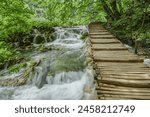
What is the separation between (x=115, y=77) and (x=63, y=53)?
19.0 ft

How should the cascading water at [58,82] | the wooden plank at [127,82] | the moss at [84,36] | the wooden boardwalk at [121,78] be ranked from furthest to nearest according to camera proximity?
the moss at [84,36] < the cascading water at [58,82] < the wooden plank at [127,82] < the wooden boardwalk at [121,78]

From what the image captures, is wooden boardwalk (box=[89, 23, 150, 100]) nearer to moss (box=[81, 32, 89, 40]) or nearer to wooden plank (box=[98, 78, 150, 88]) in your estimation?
wooden plank (box=[98, 78, 150, 88])

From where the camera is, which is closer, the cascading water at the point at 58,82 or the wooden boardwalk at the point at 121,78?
the wooden boardwalk at the point at 121,78

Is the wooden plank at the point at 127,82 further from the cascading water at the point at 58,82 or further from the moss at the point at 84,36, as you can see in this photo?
the moss at the point at 84,36

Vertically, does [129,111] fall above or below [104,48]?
below

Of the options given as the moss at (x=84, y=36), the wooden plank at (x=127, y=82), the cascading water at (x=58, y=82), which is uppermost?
the moss at (x=84, y=36)

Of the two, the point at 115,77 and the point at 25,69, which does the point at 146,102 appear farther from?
the point at 25,69

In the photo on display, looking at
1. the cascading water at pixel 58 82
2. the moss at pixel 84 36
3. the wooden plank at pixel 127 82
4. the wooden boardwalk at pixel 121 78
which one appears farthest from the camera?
the moss at pixel 84 36

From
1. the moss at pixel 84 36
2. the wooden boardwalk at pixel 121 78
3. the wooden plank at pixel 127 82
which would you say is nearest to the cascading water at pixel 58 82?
the wooden boardwalk at pixel 121 78

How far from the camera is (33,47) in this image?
11516mm

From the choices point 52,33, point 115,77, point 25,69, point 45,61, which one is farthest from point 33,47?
point 115,77

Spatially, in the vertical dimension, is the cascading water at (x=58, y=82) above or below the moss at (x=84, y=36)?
below

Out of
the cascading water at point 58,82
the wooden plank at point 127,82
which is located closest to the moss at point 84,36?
the cascading water at point 58,82

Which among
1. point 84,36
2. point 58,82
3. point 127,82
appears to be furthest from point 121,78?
point 84,36
